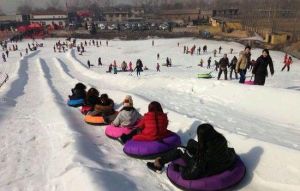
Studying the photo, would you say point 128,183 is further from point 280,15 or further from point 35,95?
point 280,15

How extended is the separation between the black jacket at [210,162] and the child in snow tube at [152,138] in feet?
4.47

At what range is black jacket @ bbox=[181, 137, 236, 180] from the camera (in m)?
5.62

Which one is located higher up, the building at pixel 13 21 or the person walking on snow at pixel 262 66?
the building at pixel 13 21

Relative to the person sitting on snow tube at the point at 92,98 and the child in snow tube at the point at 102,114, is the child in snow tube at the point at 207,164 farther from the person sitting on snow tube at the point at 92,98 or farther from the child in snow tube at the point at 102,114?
the person sitting on snow tube at the point at 92,98

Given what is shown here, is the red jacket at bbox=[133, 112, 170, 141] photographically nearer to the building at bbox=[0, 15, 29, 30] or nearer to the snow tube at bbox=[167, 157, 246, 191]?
the snow tube at bbox=[167, 157, 246, 191]

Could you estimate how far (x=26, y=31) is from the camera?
85.1m

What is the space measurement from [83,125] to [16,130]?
1876mm

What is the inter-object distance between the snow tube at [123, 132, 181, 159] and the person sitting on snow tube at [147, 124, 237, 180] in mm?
1237

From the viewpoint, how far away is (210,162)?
5.70 m

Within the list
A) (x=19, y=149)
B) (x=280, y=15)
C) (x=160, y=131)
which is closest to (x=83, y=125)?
(x=19, y=149)

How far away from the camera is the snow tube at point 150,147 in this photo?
712 centimetres

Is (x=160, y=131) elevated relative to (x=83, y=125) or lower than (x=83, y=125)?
elevated

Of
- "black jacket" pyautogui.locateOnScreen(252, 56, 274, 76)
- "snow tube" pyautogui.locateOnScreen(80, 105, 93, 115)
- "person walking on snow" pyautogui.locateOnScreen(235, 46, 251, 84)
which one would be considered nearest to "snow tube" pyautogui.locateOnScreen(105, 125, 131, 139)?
"snow tube" pyautogui.locateOnScreen(80, 105, 93, 115)

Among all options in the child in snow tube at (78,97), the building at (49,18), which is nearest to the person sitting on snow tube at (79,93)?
the child in snow tube at (78,97)
